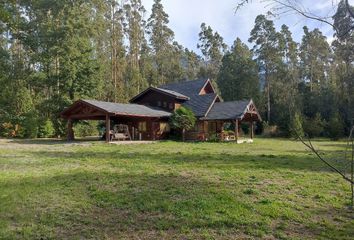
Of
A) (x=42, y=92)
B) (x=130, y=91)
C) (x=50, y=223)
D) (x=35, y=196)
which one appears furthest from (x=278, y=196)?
(x=130, y=91)

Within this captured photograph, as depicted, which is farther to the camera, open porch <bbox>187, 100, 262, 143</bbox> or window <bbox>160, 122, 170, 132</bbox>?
window <bbox>160, 122, 170, 132</bbox>

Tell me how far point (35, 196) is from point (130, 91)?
40.1 metres

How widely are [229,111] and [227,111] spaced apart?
0.18m

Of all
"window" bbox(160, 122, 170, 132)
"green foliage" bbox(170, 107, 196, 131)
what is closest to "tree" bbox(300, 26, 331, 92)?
"window" bbox(160, 122, 170, 132)

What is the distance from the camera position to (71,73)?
104 ft

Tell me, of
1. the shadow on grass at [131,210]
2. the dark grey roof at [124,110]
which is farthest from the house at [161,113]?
the shadow on grass at [131,210]

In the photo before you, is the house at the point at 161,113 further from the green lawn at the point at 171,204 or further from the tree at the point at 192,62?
the tree at the point at 192,62

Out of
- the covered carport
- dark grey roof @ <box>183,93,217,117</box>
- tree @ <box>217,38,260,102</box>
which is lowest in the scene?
the covered carport

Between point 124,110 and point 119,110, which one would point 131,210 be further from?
point 124,110

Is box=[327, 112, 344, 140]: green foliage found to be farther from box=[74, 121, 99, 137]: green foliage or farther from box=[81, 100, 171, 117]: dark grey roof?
box=[74, 121, 99, 137]: green foliage

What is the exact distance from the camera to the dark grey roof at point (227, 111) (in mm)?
27375

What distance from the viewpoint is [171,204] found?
6.50m

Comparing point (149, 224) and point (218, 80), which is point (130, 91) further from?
point (149, 224)

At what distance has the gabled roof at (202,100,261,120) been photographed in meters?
27.3
